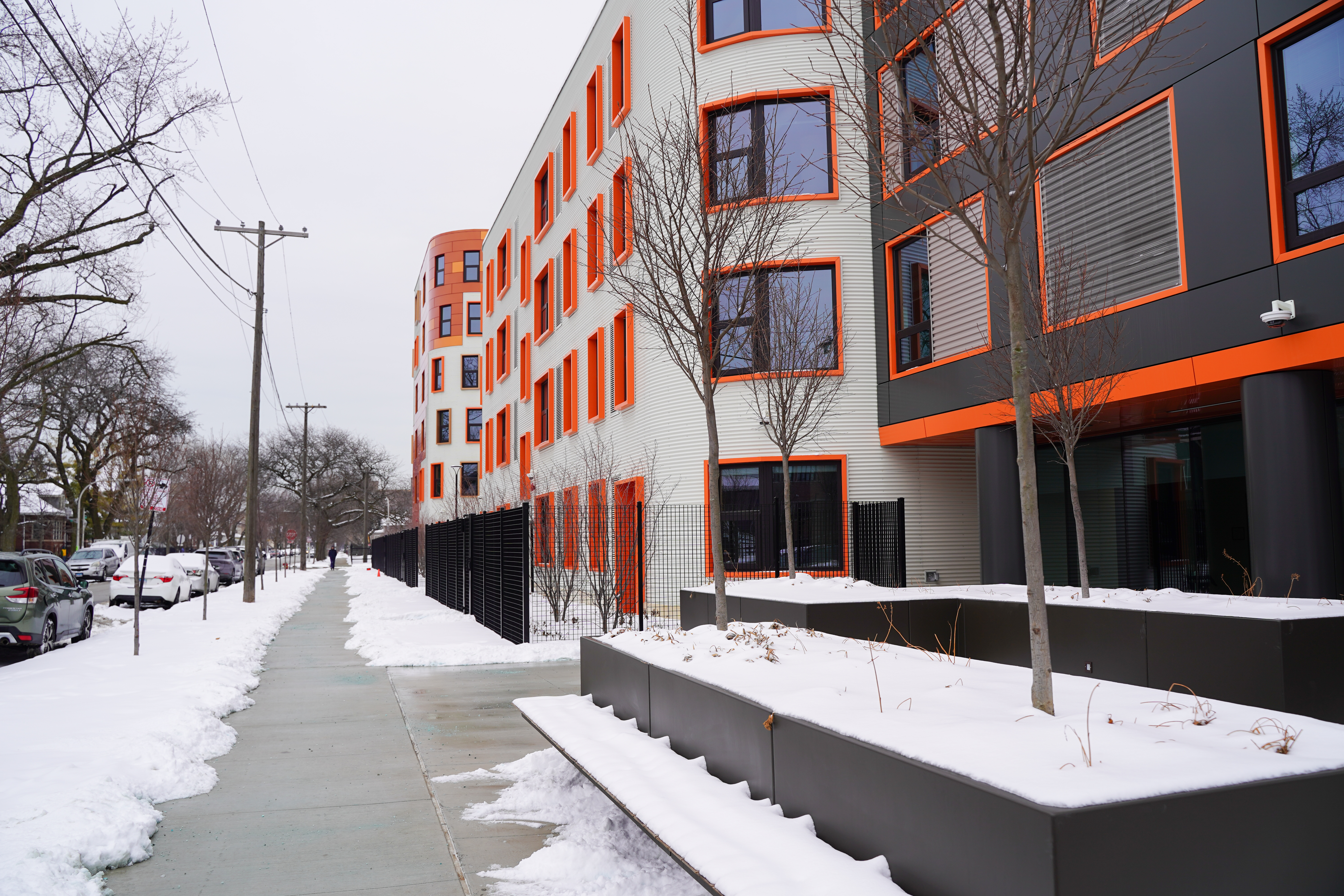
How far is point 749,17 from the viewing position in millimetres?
20016

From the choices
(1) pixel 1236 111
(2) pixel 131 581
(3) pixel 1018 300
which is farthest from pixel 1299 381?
(2) pixel 131 581

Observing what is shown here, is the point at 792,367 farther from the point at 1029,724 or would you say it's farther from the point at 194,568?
the point at 194,568

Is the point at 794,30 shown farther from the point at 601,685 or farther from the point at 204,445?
the point at 204,445

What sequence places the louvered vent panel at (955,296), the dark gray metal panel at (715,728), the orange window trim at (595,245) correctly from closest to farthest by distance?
the dark gray metal panel at (715,728) < the orange window trim at (595,245) < the louvered vent panel at (955,296)

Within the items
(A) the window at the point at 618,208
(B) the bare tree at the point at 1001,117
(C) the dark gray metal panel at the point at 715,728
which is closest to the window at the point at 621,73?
(A) the window at the point at 618,208

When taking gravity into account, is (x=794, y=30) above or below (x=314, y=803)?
above

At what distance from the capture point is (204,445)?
64.0m

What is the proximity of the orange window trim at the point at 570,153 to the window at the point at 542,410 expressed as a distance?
6120 mm

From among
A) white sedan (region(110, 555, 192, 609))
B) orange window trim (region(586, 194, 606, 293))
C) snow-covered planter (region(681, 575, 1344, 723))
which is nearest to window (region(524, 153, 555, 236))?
orange window trim (region(586, 194, 606, 293))

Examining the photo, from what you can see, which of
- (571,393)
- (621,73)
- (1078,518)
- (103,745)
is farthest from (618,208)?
(103,745)

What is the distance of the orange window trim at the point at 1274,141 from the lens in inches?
408

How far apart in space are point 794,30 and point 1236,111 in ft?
27.9

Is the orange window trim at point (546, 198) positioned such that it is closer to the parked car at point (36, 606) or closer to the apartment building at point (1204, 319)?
the apartment building at point (1204, 319)

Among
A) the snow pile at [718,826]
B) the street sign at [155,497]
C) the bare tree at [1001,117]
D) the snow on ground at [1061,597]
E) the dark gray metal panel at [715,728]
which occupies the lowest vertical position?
the snow pile at [718,826]
